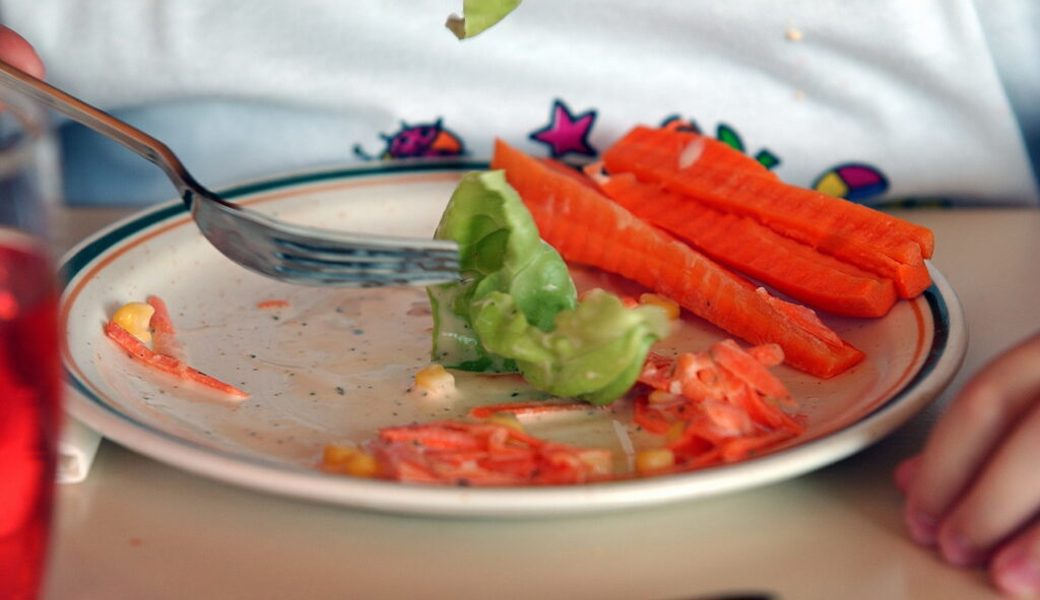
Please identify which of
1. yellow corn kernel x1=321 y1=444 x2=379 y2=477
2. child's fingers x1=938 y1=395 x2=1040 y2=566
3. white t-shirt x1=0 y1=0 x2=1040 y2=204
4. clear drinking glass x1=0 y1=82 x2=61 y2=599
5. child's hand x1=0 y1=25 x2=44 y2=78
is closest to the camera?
clear drinking glass x1=0 y1=82 x2=61 y2=599

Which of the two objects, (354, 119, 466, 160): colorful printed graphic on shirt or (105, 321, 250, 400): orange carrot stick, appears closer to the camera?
(105, 321, 250, 400): orange carrot stick

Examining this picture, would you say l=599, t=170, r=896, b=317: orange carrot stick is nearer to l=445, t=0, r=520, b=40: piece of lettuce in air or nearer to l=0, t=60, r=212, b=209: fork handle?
l=445, t=0, r=520, b=40: piece of lettuce in air

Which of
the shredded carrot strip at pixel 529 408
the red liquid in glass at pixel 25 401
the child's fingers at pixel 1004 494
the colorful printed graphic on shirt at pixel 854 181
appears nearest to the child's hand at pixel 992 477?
the child's fingers at pixel 1004 494

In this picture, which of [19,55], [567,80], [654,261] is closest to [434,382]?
[654,261]

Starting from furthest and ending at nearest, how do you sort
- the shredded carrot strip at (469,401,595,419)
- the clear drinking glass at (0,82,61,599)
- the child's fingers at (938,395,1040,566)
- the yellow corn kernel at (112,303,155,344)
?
the yellow corn kernel at (112,303,155,344) < the shredded carrot strip at (469,401,595,419) < the child's fingers at (938,395,1040,566) < the clear drinking glass at (0,82,61,599)

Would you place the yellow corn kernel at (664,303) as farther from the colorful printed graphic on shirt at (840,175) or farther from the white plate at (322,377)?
the colorful printed graphic on shirt at (840,175)

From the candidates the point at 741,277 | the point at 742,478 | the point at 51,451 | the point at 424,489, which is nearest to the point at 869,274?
the point at 741,277

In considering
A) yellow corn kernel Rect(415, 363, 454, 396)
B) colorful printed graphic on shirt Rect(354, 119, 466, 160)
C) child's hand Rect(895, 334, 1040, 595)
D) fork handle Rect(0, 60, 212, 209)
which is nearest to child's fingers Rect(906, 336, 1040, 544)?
child's hand Rect(895, 334, 1040, 595)
